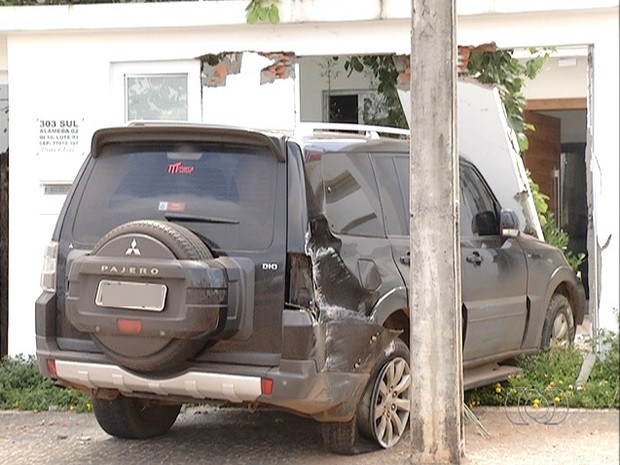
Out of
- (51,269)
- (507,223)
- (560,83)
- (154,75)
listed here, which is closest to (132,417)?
(51,269)

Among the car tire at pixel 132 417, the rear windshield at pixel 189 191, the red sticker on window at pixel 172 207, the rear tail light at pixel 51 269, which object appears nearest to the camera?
the rear windshield at pixel 189 191

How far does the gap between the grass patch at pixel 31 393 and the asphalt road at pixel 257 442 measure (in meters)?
0.23

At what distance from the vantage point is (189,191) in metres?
5.90

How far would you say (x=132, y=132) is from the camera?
19.9 feet

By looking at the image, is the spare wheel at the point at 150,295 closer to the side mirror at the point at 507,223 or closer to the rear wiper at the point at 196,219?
the rear wiper at the point at 196,219

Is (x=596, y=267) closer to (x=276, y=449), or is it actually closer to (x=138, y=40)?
(x=276, y=449)

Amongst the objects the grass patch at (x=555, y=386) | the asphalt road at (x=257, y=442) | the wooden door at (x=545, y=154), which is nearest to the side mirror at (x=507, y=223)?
the grass patch at (x=555, y=386)

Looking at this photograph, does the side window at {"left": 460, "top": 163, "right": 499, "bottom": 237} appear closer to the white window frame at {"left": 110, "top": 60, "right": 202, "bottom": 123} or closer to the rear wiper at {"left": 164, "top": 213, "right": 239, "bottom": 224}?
the rear wiper at {"left": 164, "top": 213, "right": 239, "bottom": 224}

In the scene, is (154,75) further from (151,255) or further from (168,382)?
(168,382)

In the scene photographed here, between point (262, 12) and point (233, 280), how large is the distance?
11.8ft

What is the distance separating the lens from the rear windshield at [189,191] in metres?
5.75

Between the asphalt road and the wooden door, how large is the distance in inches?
263

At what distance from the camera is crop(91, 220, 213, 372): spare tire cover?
5473 mm

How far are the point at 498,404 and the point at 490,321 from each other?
0.85m
